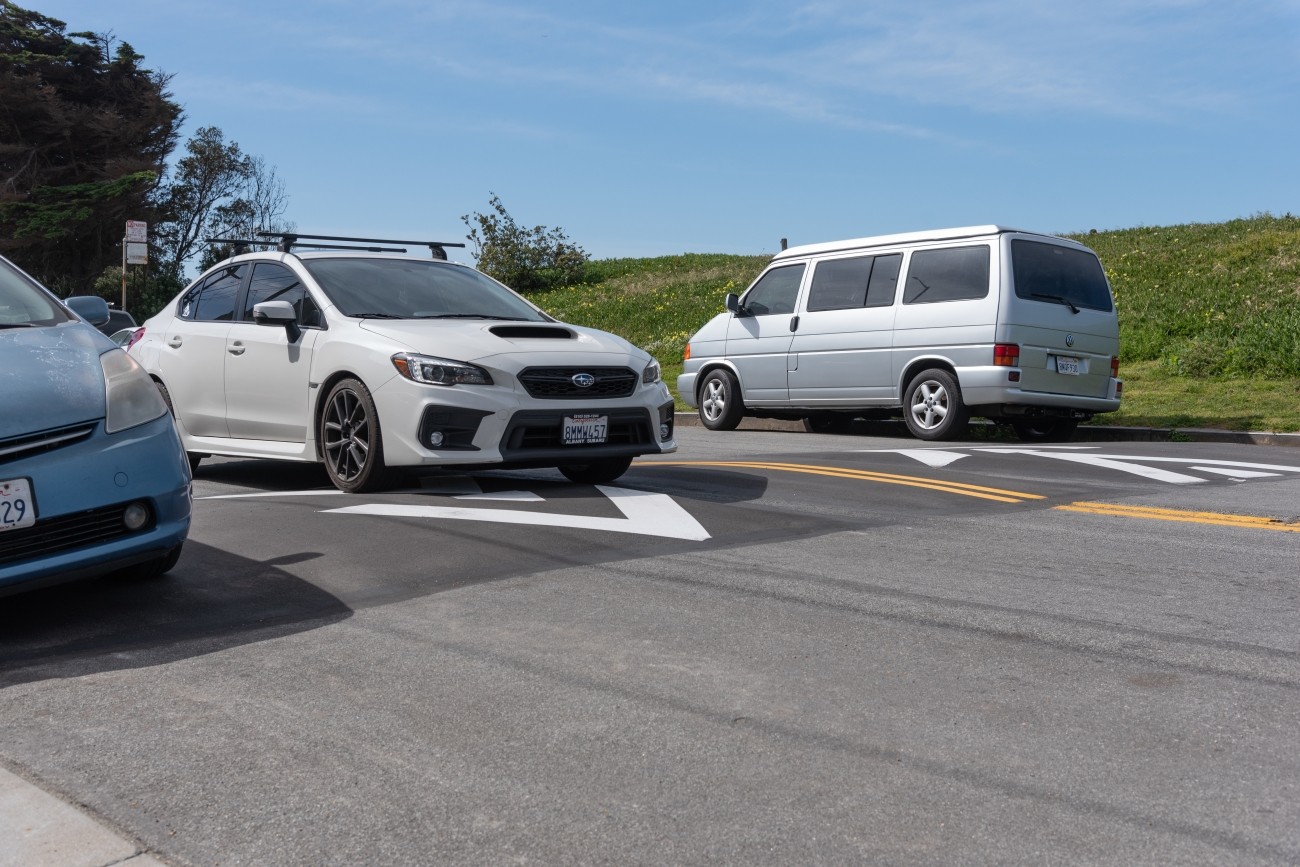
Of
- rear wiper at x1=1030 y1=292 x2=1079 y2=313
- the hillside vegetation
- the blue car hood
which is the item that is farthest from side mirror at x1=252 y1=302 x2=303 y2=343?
the hillside vegetation

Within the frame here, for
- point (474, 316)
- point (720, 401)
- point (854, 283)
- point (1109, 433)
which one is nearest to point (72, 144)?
point (720, 401)

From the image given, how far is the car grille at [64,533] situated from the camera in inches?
182

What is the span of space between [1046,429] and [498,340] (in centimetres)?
861

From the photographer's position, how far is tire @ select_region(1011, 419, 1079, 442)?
14643 millimetres

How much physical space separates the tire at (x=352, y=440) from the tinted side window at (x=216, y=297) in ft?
5.11

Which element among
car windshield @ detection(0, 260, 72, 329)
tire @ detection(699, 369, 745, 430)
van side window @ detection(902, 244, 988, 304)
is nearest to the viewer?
car windshield @ detection(0, 260, 72, 329)

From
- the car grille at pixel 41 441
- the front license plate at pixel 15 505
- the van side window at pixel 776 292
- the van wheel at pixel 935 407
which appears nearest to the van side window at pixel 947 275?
the van wheel at pixel 935 407

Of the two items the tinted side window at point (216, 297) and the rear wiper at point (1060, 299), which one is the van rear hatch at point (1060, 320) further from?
the tinted side window at point (216, 297)

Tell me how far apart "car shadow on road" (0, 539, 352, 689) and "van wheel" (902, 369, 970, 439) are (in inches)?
346

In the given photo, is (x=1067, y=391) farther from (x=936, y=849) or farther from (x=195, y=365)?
(x=936, y=849)

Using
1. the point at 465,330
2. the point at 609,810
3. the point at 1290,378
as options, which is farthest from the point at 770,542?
the point at 1290,378

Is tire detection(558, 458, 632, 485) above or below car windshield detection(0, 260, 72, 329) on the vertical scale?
below

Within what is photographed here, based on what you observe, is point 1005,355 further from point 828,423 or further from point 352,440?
point 352,440

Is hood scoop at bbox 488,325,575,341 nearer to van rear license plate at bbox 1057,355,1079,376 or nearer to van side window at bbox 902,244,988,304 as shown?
van side window at bbox 902,244,988,304
